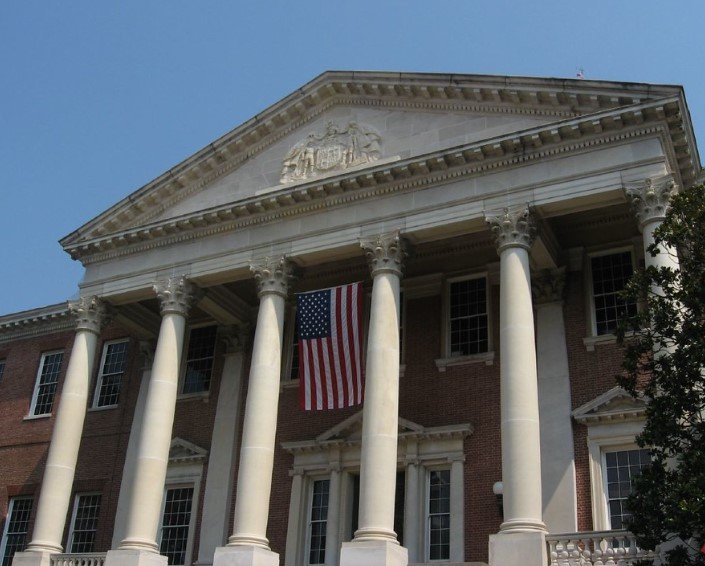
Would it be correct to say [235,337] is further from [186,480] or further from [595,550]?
[595,550]

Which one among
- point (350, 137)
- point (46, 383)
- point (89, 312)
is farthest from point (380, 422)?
point (46, 383)

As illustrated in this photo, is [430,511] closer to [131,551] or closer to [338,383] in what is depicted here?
[338,383]

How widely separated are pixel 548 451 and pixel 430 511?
3.67m

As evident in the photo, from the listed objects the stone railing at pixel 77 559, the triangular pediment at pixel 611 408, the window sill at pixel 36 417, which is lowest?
Answer: the stone railing at pixel 77 559

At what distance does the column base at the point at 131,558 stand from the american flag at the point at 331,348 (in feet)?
17.9

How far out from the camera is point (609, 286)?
2428 cm

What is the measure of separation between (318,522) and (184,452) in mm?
5498

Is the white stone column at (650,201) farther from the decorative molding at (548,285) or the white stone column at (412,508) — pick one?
the white stone column at (412,508)

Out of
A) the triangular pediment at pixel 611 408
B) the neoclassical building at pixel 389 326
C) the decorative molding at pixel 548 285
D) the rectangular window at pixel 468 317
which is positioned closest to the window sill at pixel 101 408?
the neoclassical building at pixel 389 326

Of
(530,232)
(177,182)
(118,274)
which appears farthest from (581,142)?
(118,274)

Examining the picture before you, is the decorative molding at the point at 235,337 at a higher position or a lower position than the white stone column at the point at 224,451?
higher

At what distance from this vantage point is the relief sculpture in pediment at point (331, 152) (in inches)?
993

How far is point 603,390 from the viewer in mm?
22891

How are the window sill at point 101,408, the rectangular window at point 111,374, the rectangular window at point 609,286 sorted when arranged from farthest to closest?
the rectangular window at point 111,374 < the window sill at point 101,408 < the rectangular window at point 609,286
